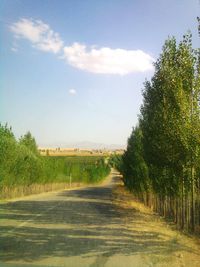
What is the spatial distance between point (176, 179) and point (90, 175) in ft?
282

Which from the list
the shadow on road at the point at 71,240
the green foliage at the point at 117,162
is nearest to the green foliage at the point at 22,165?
the green foliage at the point at 117,162

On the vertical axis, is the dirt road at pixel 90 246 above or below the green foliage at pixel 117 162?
below

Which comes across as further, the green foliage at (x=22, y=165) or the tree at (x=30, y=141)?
the tree at (x=30, y=141)

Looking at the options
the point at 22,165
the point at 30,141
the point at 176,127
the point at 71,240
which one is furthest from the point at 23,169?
the point at 71,240

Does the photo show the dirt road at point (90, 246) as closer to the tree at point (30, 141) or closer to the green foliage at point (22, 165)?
the green foliage at point (22, 165)

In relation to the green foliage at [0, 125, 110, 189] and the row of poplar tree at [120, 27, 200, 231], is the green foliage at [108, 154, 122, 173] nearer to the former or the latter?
the green foliage at [0, 125, 110, 189]

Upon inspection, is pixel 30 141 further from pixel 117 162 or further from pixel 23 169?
pixel 117 162

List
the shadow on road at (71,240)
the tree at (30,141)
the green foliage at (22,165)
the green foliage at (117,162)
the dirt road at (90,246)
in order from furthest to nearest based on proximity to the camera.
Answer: the green foliage at (117,162), the tree at (30,141), the green foliage at (22,165), the shadow on road at (71,240), the dirt road at (90,246)

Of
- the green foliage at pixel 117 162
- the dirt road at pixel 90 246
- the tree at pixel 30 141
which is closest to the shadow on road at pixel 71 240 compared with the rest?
the dirt road at pixel 90 246

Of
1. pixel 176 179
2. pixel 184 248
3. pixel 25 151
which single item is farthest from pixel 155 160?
pixel 25 151

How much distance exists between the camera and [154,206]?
36.2 m

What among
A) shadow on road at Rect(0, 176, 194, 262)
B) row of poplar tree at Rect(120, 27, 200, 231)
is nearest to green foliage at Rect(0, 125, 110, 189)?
row of poplar tree at Rect(120, 27, 200, 231)

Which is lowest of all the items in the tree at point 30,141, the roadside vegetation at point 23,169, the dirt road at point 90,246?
the dirt road at point 90,246

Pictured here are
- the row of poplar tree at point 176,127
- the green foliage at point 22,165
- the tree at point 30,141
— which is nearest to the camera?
the row of poplar tree at point 176,127
